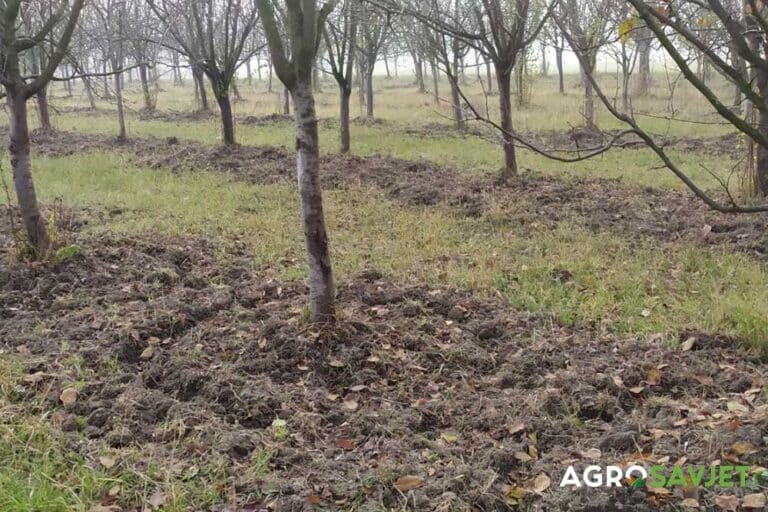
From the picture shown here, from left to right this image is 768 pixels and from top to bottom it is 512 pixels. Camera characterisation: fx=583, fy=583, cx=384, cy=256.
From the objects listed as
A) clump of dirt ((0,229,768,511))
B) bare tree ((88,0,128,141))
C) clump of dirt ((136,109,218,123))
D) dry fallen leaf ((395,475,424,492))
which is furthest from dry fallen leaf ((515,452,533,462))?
→ clump of dirt ((136,109,218,123))

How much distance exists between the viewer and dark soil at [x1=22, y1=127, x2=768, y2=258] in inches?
248

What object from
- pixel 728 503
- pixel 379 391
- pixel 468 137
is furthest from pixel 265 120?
pixel 728 503

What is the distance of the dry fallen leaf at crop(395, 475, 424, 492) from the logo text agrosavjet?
1.98ft

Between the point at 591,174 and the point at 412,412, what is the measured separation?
757 cm

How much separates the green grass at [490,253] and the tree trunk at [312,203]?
1.25 m

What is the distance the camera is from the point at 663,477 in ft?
7.79

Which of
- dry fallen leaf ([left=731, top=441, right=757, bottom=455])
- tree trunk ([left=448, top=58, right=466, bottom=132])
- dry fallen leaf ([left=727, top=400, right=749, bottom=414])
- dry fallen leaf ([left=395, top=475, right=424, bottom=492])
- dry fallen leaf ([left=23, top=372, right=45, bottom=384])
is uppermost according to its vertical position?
tree trunk ([left=448, top=58, right=466, bottom=132])

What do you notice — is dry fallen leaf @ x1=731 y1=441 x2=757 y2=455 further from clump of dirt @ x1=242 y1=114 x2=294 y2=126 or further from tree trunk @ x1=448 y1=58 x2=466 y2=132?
clump of dirt @ x1=242 y1=114 x2=294 y2=126

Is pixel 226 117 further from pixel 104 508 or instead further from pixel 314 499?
pixel 314 499

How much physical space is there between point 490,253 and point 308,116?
274cm

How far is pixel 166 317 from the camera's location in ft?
14.0

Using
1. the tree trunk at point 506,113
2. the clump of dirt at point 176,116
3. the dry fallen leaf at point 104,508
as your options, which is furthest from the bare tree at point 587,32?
the clump of dirt at point 176,116

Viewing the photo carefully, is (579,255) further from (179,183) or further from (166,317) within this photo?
(179,183)

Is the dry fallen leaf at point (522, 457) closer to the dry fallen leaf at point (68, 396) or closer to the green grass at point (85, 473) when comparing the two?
the green grass at point (85, 473)
